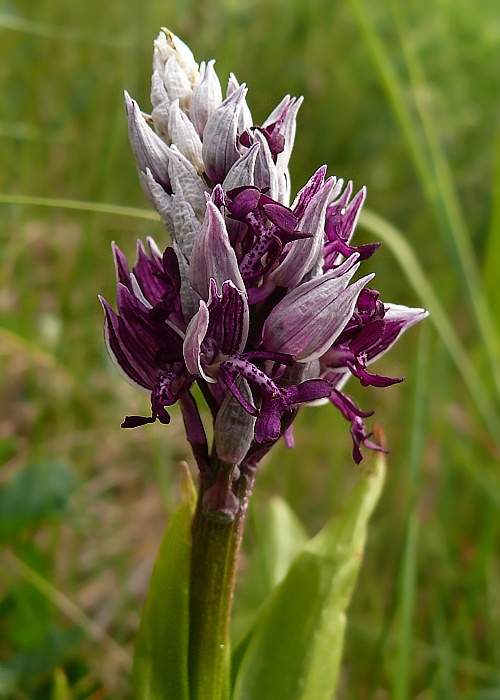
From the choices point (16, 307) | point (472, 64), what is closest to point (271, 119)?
point (16, 307)

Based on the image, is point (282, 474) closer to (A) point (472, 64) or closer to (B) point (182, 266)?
(B) point (182, 266)

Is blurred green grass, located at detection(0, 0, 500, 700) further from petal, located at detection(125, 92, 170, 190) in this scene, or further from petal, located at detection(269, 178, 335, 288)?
petal, located at detection(269, 178, 335, 288)

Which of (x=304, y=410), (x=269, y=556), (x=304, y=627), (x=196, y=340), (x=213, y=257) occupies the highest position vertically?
(x=304, y=410)

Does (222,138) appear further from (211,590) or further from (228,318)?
(211,590)

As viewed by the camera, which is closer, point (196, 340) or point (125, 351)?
point (196, 340)

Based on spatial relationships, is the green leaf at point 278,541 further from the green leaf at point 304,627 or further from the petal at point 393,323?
the petal at point 393,323

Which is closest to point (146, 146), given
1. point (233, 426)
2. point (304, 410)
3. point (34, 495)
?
point (233, 426)

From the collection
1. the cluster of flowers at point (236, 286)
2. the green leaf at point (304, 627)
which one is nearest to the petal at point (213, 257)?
the cluster of flowers at point (236, 286)
